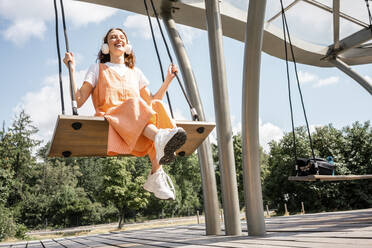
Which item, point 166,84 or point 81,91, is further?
point 166,84

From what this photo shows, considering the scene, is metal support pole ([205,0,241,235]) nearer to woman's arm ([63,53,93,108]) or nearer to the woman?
the woman

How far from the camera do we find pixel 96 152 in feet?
11.5

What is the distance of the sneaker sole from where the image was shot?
2.64 m

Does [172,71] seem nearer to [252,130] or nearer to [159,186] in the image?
[159,186]

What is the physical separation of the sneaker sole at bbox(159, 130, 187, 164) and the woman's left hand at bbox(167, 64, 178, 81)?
0.96 metres

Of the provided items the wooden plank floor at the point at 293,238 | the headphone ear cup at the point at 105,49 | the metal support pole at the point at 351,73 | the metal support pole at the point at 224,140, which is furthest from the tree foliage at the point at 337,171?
the headphone ear cup at the point at 105,49

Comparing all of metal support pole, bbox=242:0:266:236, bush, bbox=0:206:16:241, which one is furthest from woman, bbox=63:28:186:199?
bush, bbox=0:206:16:241

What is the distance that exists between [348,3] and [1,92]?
163 ft

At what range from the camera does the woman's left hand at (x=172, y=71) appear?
3.43 metres

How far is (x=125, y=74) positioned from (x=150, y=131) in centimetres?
87

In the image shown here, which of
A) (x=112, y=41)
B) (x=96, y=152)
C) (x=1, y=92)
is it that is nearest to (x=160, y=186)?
(x=96, y=152)

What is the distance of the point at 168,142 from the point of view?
266 cm

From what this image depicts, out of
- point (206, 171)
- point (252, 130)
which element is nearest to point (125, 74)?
point (252, 130)

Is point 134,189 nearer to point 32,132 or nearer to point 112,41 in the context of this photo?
point 32,132
